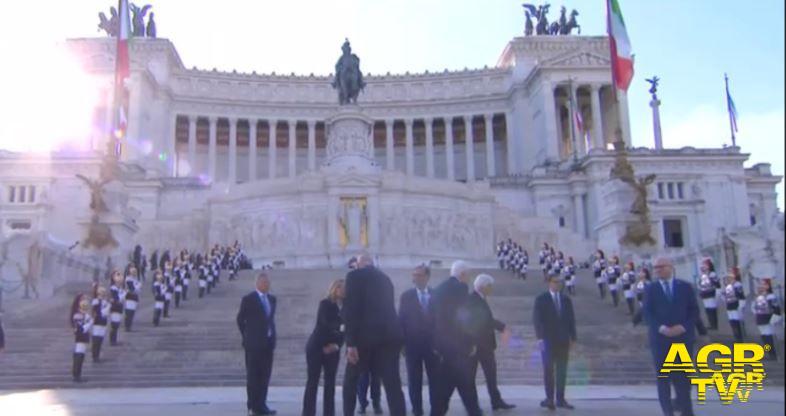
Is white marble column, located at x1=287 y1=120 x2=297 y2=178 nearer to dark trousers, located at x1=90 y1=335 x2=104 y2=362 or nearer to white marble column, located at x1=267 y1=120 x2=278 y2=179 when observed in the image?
white marble column, located at x1=267 y1=120 x2=278 y2=179

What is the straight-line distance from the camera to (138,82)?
2872 inches

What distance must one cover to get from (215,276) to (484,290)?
2035 centimetres

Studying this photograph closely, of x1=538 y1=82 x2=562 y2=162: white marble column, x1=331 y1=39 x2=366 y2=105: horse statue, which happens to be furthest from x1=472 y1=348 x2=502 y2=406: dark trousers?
x1=538 y1=82 x2=562 y2=162: white marble column

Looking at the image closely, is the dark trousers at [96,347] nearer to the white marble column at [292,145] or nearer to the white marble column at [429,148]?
the white marble column at [292,145]

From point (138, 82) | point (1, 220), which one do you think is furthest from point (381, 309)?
point (138, 82)

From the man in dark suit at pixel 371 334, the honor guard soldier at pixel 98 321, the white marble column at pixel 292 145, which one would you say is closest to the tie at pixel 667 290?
the man in dark suit at pixel 371 334

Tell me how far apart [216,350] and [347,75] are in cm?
3596

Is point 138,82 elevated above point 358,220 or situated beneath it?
elevated above

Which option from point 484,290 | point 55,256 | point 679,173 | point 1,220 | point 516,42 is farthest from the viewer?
point 516,42

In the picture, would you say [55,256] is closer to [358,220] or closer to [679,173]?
[358,220]

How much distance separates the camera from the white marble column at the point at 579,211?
59.0 meters

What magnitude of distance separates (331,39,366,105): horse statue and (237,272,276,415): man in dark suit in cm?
4130

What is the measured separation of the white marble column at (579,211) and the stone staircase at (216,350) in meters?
35.9

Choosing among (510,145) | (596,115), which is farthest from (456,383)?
(510,145)
